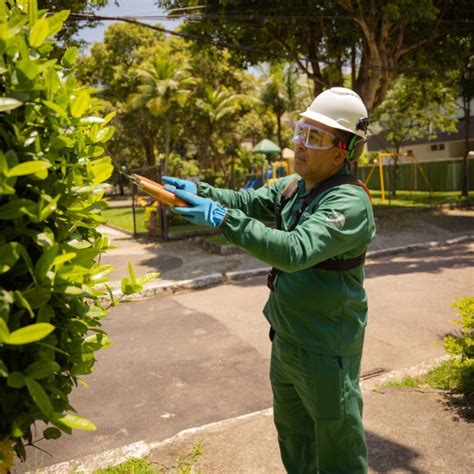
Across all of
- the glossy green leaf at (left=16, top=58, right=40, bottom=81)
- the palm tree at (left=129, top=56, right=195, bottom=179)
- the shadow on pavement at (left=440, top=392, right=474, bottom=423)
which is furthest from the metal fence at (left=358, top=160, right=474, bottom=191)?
the glossy green leaf at (left=16, top=58, right=40, bottom=81)

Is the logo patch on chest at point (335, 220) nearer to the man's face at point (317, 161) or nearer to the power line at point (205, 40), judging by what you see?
the man's face at point (317, 161)

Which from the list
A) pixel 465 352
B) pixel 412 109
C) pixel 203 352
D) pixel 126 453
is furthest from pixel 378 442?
pixel 412 109

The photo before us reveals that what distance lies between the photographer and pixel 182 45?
28391 millimetres

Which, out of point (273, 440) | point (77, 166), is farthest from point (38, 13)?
point (273, 440)

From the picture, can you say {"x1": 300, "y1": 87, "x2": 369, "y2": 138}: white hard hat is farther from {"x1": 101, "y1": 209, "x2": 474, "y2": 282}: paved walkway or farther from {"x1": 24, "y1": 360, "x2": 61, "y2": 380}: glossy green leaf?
{"x1": 101, "y1": 209, "x2": 474, "y2": 282}: paved walkway

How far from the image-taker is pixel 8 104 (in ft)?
4.77

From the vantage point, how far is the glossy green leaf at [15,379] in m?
1.49

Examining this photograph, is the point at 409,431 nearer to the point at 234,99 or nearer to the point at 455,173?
the point at 234,99

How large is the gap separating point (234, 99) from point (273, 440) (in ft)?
74.0

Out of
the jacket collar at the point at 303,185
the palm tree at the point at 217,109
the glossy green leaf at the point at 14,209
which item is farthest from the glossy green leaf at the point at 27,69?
the palm tree at the point at 217,109

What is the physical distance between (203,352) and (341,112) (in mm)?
4053

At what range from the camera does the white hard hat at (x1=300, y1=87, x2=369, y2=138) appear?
8.21 feet

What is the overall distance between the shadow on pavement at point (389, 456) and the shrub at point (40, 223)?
2.29 meters

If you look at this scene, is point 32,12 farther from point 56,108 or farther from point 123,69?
point 123,69
